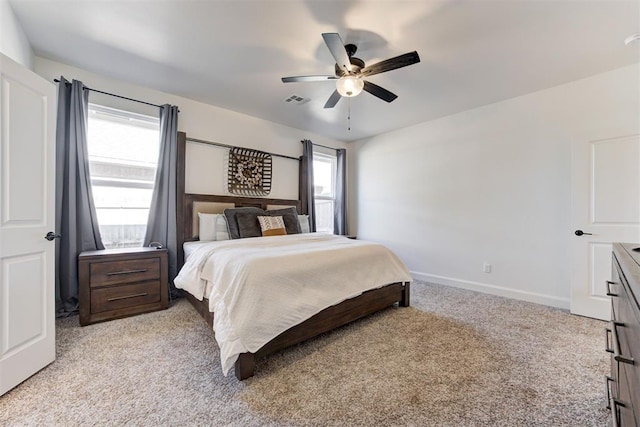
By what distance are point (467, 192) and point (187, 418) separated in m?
4.03

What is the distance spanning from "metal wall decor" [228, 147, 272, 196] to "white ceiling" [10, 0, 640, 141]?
3.08 feet

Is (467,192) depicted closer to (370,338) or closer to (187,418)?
(370,338)

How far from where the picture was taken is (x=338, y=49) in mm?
1997

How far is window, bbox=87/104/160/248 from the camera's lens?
3.03m

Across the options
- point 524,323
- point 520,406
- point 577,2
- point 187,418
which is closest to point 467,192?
point 524,323

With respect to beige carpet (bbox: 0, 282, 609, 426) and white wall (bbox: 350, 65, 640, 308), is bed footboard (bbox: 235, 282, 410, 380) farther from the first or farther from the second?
white wall (bbox: 350, 65, 640, 308)

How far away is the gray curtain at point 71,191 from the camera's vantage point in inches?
106

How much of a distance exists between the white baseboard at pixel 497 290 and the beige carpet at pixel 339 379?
0.53 meters

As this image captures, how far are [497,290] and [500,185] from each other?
1.41m

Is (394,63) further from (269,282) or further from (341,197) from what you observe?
(341,197)

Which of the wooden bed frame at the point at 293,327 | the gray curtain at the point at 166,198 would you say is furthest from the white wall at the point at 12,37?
the wooden bed frame at the point at 293,327

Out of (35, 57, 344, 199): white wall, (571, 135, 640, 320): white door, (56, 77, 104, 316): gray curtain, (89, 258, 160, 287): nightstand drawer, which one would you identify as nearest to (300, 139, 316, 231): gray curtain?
(35, 57, 344, 199): white wall

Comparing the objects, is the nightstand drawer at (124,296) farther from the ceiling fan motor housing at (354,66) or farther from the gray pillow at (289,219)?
the ceiling fan motor housing at (354,66)

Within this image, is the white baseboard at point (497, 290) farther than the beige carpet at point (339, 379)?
Yes
